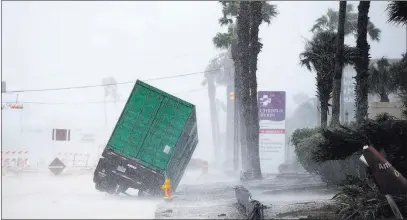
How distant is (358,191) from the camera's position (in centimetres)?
944

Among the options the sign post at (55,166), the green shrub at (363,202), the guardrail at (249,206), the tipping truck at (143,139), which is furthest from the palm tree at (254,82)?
the green shrub at (363,202)

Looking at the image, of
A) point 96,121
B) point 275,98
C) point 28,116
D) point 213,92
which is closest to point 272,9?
point 275,98

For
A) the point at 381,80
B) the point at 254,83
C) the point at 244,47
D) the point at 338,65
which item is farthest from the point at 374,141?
the point at 381,80

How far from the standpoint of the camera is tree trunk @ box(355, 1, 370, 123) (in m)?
19.0

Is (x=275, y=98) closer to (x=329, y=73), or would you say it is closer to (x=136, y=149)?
(x=329, y=73)

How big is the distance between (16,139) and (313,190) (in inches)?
2085

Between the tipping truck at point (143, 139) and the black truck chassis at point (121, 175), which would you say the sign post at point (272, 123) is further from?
the black truck chassis at point (121, 175)

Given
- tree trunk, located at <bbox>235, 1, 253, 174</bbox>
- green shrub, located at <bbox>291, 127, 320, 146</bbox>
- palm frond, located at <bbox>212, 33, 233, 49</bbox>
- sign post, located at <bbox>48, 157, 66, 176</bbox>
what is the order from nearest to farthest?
1. green shrub, located at <bbox>291, 127, 320, 146</bbox>
2. sign post, located at <bbox>48, 157, 66, 176</bbox>
3. tree trunk, located at <bbox>235, 1, 253, 174</bbox>
4. palm frond, located at <bbox>212, 33, 233, 49</bbox>

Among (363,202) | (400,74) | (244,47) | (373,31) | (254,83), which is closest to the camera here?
(363,202)

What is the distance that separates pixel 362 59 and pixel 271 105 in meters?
13.0

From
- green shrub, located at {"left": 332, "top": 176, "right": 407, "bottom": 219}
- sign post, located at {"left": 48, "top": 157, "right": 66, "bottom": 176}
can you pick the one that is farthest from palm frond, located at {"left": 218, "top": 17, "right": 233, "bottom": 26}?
green shrub, located at {"left": 332, "top": 176, "right": 407, "bottom": 219}

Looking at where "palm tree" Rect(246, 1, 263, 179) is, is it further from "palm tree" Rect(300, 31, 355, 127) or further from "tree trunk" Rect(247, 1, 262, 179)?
"palm tree" Rect(300, 31, 355, 127)

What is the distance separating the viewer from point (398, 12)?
36.2 feet

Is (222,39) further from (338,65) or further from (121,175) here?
(121,175)
